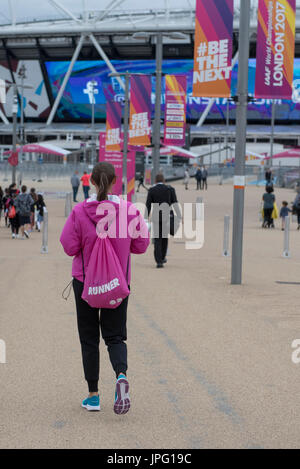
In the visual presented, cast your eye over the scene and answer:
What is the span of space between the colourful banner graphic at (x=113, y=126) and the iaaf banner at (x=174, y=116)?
697 centimetres

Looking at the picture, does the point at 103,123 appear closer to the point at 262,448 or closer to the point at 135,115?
the point at 135,115

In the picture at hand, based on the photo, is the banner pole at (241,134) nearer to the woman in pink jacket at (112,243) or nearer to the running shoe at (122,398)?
Answer: the woman in pink jacket at (112,243)

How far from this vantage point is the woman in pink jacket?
5309 mm

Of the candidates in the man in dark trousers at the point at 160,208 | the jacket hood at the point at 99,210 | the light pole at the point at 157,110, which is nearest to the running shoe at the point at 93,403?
the jacket hood at the point at 99,210

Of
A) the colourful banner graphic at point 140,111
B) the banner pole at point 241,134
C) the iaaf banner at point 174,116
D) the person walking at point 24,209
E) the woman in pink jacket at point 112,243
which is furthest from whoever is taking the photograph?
the colourful banner graphic at point 140,111

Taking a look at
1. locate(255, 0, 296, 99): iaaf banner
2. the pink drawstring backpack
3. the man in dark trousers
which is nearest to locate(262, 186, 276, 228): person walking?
the man in dark trousers

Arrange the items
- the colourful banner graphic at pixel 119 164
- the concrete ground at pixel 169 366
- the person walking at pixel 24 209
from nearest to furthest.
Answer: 1. the concrete ground at pixel 169 366
2. the person walking at pixel 24 209
3. the colourful banner graphic at pixel 119 164

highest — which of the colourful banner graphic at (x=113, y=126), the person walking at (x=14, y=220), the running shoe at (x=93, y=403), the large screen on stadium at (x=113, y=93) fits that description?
the large screen on stadium at (x=113, y=93)

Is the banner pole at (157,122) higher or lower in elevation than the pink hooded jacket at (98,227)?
higher

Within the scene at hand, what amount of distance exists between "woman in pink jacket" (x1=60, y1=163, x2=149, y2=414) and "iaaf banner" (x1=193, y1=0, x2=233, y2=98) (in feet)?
24.1

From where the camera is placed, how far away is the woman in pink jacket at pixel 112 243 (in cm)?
531

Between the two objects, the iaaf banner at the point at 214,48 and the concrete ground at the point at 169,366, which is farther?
the iaaf banner at the point at 214,48

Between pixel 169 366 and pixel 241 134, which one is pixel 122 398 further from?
pixel 241 134
